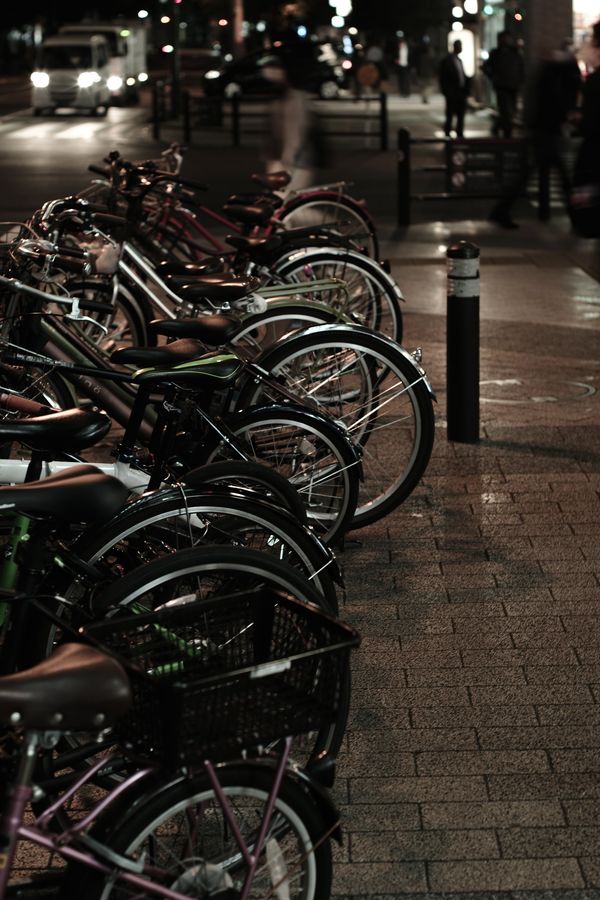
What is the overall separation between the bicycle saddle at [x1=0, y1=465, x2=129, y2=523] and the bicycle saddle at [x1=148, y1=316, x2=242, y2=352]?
1.75 m

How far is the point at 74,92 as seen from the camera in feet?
118

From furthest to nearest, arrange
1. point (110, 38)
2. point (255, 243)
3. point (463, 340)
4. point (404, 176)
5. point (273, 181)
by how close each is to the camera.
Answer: point (110, 38) < point (404, 176) < point (273, 181) < point (255, 243) < point (463, 340)

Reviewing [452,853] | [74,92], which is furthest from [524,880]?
[74,92]

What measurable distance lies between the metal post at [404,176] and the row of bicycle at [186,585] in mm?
9250

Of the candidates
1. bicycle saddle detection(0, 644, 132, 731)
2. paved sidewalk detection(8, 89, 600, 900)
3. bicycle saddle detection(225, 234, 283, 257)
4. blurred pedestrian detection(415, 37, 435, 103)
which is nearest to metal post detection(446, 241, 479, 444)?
paved sidewalk detection(8, 89, 600, 900)

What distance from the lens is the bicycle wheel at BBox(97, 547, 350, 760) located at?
11.1ft

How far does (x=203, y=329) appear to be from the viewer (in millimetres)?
5008

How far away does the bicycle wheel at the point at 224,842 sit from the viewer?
2.69m

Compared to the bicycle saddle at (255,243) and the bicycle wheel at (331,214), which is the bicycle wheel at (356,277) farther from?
the bicycle wheel at (331,214)

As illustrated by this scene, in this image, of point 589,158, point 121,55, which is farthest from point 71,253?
point 121,55

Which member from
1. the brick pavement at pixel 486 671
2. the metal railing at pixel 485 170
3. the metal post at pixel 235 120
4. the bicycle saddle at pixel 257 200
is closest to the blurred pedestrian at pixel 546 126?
the metal railing at pixel 485 170

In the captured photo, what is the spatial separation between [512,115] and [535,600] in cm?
2205

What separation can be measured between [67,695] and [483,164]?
14874mm

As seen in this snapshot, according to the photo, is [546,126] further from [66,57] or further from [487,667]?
[66,57]
